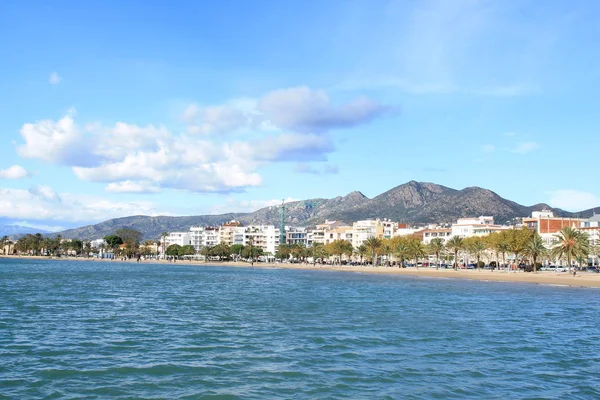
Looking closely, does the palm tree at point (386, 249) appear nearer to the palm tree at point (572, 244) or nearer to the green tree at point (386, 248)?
the green tree at point (386, 248)

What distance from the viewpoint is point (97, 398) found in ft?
49.9

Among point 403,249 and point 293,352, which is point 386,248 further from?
point 293,352

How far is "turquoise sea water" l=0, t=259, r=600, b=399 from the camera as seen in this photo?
16.6 m

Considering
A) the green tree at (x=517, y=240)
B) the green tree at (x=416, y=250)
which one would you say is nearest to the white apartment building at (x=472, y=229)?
the green tree at (x=416, y=250)

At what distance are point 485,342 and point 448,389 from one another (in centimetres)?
945

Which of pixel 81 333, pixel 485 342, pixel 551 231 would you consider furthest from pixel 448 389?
pixel 551 231

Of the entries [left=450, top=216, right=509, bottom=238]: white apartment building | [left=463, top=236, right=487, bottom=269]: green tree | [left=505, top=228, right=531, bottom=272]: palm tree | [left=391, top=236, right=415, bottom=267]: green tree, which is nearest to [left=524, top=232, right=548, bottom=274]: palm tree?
[left=505, top=228, right=531, bottom=272]: palm tree

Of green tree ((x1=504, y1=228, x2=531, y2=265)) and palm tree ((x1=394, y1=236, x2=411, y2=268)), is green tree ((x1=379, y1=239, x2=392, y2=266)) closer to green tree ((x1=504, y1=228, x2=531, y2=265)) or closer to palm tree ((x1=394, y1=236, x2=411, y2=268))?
palm tree ((x1=394, y1=236, x2=411, y2=268))

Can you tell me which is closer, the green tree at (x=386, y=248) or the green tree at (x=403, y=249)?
the green tree at (x=403, y=249)

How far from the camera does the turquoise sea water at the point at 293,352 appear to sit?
655 inches

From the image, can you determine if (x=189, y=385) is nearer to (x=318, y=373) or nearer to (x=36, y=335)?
(x=318, y=373)

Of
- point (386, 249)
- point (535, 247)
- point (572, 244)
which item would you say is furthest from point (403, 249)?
point (572, 244)

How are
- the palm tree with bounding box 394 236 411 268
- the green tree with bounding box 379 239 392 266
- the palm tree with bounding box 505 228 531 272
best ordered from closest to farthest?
the palm tree with bounding box 505 228 531 272, the palm tree with bounding box 394 236 411 268, the green tree with bounding box 379 239 392 266

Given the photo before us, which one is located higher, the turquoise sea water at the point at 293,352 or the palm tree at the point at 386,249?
the palm tree at the point at 386,249
